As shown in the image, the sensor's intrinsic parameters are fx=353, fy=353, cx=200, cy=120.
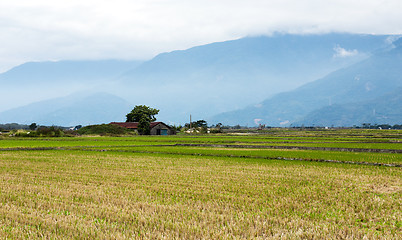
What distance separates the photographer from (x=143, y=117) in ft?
303

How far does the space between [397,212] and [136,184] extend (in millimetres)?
8872

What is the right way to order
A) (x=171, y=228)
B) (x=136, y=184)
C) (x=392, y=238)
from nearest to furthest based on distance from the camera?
1. (x=392, y=238)
2. (x=171, y=228)
3. (x=136, y=184)

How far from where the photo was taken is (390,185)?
13.9m

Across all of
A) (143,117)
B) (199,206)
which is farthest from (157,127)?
(199,206)

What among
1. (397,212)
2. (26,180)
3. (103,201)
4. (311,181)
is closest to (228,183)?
(311,181)

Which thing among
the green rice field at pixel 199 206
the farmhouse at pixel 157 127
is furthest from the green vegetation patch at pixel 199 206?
the farmhouse at pixel 157 127

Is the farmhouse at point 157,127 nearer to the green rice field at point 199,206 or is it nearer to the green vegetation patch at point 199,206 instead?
the green rice field at point 199,206

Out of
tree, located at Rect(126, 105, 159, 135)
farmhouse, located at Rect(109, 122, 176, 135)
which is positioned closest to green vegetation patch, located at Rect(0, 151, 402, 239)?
tree, located at Rect(126, 105, 159, 135)

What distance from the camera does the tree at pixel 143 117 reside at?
3655 inches

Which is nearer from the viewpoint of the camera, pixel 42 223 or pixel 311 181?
pixel 42 223

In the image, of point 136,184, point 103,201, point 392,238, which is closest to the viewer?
point 392,238

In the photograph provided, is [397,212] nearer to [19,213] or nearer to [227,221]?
[227,221]

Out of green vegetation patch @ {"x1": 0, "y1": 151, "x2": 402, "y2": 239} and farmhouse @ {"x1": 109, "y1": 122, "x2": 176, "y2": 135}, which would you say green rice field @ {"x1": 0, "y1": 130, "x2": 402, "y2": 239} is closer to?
green vegetation patch @ {"x1": 0, "y1": 151, "x2": 402, "y2": 239}

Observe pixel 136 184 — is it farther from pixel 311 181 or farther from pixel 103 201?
pixel 311 181
